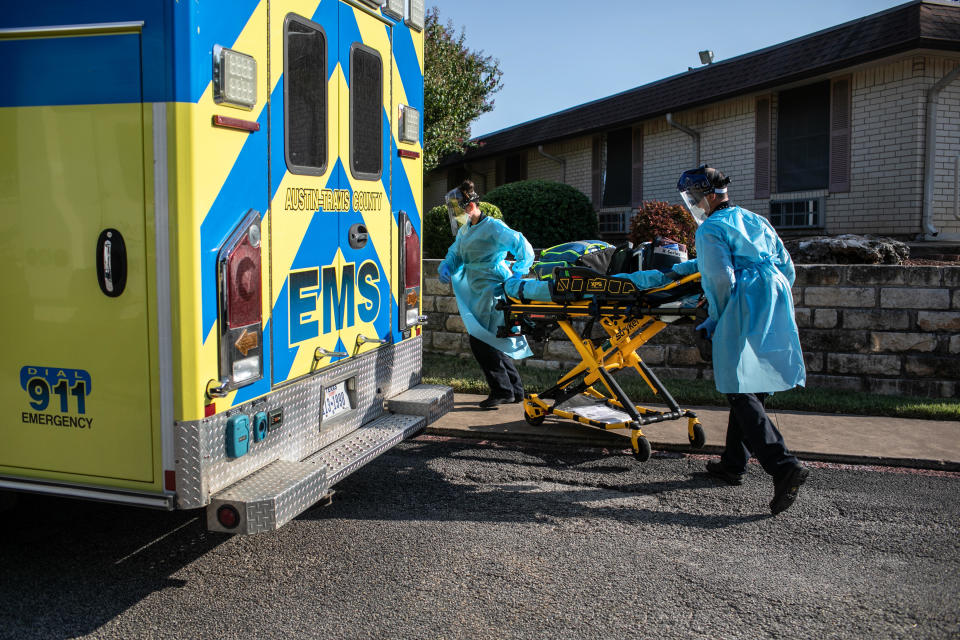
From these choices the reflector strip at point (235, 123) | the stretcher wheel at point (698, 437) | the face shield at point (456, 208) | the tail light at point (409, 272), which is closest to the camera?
the reflector strip at point (235, 123)

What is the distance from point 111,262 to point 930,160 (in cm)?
1093

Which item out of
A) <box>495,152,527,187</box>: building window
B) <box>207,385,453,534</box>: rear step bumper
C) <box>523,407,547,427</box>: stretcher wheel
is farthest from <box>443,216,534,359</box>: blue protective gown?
<box>495,152,527,187</box>: building window

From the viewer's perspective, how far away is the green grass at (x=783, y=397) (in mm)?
6914

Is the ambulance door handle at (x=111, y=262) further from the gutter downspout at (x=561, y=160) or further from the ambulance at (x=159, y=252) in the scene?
the gutter downspout at (x=561, y=160)

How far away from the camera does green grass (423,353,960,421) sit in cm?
691

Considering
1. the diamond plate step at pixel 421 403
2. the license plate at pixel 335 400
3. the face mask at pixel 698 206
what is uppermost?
the face mask at pixel 698 206

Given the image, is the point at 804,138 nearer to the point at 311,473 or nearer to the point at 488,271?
the point at 488,271

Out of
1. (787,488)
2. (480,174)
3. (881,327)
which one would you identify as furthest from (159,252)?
(480,174)

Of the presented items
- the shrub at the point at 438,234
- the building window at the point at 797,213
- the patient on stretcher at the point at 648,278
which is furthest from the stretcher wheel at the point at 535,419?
the building window at the point at 797,213

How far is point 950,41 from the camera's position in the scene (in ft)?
33.6

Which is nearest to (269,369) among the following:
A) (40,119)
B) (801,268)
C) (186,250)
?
(186,250)

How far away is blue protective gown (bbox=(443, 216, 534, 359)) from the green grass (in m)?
1.13

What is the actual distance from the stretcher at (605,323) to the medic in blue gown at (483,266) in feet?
1.42

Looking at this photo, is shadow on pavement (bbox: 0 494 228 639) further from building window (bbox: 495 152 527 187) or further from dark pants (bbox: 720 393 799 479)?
building window (bbox: 495 152 527 187)
